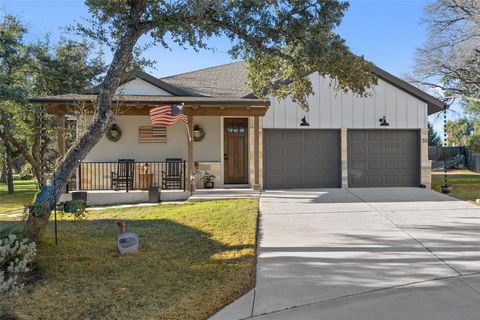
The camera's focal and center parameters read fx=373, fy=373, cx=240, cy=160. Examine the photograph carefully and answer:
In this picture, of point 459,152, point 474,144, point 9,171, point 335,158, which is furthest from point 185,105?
point 459,152

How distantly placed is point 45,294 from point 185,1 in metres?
4.69

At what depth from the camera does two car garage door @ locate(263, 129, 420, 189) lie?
13.4 m

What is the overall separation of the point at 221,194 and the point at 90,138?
592cm

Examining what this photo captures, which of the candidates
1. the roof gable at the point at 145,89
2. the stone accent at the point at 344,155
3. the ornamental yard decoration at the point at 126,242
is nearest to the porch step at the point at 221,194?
the stone accent at the point at 344,155

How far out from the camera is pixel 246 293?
4.16 m

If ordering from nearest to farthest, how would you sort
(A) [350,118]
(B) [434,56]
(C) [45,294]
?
(C) [45,294] → (A) [350,118] → (B) [434,56]

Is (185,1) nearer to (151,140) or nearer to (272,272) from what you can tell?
(272,272)

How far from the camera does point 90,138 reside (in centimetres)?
596

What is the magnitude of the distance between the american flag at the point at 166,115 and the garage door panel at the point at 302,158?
3.99 metres

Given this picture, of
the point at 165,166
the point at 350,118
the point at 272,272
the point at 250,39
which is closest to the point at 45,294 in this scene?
the point at 272,272

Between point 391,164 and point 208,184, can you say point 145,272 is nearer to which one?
point 208,184

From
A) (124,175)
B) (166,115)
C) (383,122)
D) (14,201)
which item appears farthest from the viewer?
(14,201)

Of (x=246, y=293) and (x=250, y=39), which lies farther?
(x=250, y=39)

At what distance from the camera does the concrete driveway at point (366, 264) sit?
12.2ft
